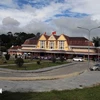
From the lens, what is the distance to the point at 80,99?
1146cm

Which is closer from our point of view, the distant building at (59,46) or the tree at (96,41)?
the distant building at (59,46)

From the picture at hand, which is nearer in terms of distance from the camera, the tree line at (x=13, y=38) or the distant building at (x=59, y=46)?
the distant building at (x=59, y=46)

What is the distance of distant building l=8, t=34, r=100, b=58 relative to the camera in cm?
9456

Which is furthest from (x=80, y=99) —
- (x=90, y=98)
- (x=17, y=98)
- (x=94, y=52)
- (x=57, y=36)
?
(x=57, y=36)

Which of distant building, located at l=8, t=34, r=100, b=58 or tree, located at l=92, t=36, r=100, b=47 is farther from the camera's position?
tree, located at l=92, t=36, r=100, b=47

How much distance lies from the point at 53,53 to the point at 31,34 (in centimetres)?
7537

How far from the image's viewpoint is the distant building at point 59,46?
94.6 meters

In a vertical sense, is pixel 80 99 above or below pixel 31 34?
below

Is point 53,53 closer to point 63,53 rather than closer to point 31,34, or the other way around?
point 63,53

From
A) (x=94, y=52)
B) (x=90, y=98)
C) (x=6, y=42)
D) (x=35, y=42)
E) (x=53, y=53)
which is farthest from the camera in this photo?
(x=6, y=42)

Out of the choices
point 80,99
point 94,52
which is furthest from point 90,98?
point 94,52

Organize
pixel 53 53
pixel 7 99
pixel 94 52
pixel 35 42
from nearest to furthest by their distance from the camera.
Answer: pixel 7 99 → pixel 94 52 → pixel 53 53 → pixel 35 42

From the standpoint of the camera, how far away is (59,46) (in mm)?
99625

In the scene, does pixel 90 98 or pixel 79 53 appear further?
pixel 79 53
